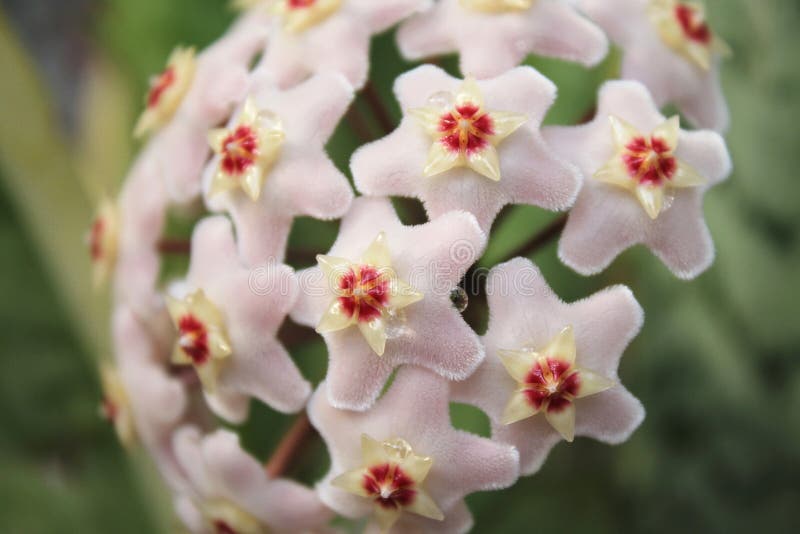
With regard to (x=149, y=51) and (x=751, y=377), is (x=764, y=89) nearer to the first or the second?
(x=751, y=377)

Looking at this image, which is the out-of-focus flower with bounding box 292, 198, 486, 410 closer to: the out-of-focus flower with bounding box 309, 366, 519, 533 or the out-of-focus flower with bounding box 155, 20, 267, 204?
the out-of-focus flower with bounding box 309, 366, 519, 533

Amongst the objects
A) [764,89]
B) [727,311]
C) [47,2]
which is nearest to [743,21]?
[764,89]

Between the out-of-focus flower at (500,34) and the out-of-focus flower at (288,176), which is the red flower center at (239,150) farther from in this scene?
the out-of-focus flower at (500,34)

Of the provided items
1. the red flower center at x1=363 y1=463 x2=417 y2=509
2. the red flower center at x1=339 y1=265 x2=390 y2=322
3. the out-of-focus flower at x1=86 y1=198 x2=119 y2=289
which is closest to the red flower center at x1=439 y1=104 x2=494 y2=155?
the red flower center at x1=339 y1=265 x2=390 y2=322

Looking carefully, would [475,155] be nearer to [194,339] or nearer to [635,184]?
[635,184]

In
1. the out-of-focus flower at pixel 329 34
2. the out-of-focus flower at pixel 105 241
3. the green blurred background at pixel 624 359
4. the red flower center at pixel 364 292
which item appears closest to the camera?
the red flower center at pixel 364 292

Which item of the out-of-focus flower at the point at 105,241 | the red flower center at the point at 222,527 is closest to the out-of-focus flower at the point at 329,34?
the out-of-focus flower at the point at 105,241

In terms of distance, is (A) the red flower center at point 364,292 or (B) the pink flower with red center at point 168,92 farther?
(B) the pink flower with red center at point 168,92

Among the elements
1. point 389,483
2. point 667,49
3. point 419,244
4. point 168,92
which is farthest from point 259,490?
point 667,49
